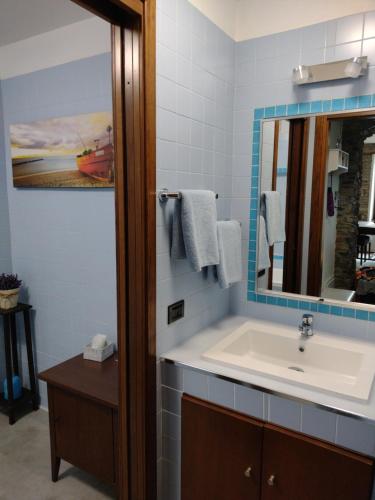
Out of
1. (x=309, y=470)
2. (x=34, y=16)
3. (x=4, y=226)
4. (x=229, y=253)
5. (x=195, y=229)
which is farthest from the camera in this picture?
(x=4, y=226)

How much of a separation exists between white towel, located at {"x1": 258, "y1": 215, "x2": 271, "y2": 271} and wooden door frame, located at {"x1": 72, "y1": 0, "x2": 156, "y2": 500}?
683mm

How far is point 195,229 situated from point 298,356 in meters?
0.75

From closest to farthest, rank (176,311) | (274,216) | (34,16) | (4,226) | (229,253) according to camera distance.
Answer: (176,311) → (229,253) → (274,216) → (34,16) → (4,226)

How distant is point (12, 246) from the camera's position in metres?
2.57

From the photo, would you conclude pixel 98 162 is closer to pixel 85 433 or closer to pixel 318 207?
pixel 318 207

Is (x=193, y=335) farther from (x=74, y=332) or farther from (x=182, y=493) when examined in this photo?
(x=74, y=332)

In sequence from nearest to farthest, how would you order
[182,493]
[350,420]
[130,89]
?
[350,420], [130,89], [182,493]

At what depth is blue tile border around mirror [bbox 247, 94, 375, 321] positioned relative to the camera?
1577 mm

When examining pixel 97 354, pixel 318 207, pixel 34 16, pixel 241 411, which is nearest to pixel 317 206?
pixel 318 207

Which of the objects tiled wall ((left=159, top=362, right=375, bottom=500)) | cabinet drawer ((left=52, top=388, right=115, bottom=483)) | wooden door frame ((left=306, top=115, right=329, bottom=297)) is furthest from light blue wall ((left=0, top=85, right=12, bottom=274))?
wooden door frame ((left=306, top=115, right=329, bottom=297))

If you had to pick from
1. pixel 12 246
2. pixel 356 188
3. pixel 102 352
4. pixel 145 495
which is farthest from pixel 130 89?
pixel 12 246

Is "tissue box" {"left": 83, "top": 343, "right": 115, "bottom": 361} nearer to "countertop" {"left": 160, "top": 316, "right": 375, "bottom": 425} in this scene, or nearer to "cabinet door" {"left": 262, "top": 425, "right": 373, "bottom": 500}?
"countertop" {"left": 160, "top": 316, "right": 375, "bottom": 425}

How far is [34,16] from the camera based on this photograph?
200 cm

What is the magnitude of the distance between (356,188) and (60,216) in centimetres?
167
